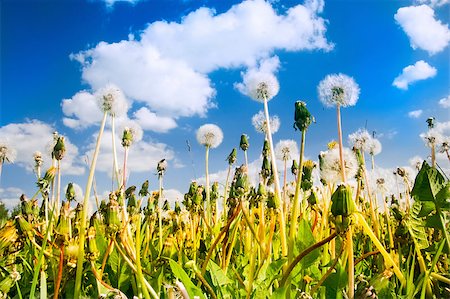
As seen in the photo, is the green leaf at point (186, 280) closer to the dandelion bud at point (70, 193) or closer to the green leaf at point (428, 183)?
the green leaf at point (428, 183)

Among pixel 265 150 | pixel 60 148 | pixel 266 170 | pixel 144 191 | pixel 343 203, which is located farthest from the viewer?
pixel 144 191

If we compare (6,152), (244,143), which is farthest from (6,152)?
(244,143)

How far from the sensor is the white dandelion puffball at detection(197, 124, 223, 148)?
2912mm

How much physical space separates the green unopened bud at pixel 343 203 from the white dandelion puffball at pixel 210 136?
1991mm

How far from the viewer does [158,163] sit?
2549 mm

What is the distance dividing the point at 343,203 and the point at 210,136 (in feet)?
6.67

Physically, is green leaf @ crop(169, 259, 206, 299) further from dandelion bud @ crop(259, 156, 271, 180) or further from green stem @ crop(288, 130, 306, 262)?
dandelion bud @ crop(259, 156, 271, 180)

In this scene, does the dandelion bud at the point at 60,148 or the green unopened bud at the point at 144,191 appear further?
the green unopened bud at the point at 144,191

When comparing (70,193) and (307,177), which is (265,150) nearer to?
(307,177)

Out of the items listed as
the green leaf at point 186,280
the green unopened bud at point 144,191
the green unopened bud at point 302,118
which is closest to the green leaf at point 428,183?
the green unopened bud at point 302,118

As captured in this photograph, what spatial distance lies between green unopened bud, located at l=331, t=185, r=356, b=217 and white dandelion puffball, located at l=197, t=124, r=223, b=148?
199cm

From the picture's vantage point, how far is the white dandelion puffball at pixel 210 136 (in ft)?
9.55

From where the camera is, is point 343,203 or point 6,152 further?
point 6,152

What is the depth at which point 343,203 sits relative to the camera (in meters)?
0.93
